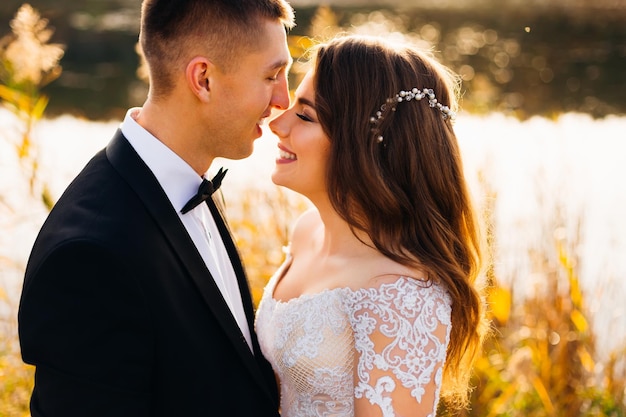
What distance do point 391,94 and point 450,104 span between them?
257 mm

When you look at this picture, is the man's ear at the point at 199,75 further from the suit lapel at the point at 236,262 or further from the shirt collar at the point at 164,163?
the suit lapel at the point at 236,262

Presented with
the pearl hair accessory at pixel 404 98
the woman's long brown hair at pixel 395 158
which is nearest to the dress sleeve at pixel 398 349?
the woman's long brown hair at pixel 395 158

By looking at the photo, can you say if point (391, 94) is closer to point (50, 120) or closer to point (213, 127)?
point (213, 127)

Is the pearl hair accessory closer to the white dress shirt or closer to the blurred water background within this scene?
the blurred water background

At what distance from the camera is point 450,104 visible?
9.33ft

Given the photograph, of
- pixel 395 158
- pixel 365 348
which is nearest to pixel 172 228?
pixel 365 348

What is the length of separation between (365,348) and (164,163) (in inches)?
34.8

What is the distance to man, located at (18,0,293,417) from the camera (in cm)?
214

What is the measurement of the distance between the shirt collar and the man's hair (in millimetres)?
167

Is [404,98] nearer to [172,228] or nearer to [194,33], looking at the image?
[194,33]

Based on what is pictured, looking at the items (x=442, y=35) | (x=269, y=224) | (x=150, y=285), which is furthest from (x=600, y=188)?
(x=442, y=35)

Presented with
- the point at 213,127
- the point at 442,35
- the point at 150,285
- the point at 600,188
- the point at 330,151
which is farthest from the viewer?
the point at 442,35

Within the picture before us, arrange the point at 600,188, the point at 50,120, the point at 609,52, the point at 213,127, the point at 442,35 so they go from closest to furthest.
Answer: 1. the point at 213,127
2. the point at 600,188
3. the point at 50,120
4. the point at 609,52
5. the point at 442,35

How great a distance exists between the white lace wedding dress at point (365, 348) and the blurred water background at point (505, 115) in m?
0.75
